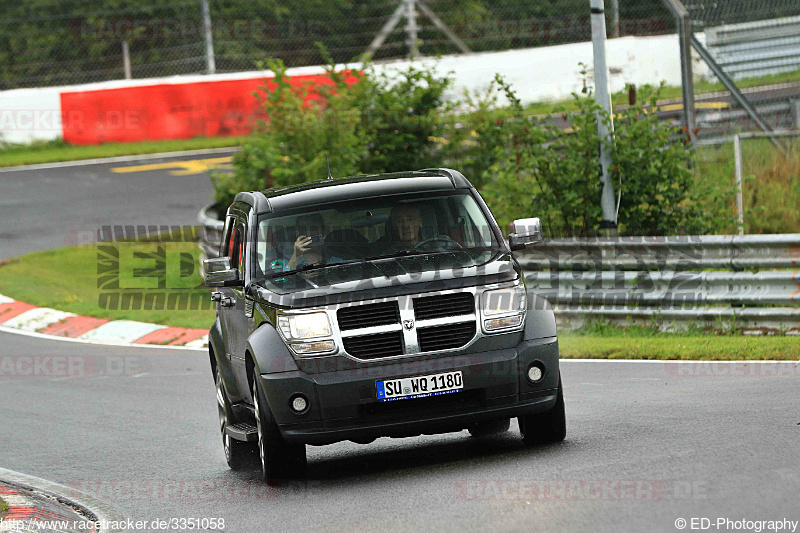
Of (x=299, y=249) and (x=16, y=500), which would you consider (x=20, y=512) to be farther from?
(x=299, y=249)

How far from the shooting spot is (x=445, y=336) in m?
7.73

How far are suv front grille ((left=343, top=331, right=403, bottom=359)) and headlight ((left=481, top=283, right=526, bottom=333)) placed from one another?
0.55 meters

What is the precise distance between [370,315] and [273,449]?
1.07 m

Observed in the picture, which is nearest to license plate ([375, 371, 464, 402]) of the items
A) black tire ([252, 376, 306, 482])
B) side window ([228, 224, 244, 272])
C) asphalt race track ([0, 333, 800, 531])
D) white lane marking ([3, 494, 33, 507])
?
asphalt race track ([0, 333, 800, 531])

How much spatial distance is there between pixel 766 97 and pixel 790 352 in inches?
326

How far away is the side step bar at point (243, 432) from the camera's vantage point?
8.52 m

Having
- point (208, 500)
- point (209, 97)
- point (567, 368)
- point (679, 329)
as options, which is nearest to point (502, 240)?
point (208, 500)

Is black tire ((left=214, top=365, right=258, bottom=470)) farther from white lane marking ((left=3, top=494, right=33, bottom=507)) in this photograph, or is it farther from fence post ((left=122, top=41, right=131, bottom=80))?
fence post ((left=122, top=41, right=131, bottom=80))

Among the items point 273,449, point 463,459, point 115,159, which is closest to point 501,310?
point 463,459

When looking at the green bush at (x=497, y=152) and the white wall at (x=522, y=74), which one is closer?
the green bush at (x=497, y=152)

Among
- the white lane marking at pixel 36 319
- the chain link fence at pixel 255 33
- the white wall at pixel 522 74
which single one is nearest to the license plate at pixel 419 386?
the white lane marking at pixel 36 319

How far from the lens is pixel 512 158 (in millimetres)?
16484

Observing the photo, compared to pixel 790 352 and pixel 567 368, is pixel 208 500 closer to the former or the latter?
pixel 567 368

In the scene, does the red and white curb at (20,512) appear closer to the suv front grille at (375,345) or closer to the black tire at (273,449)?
the black tire at (273,449)
